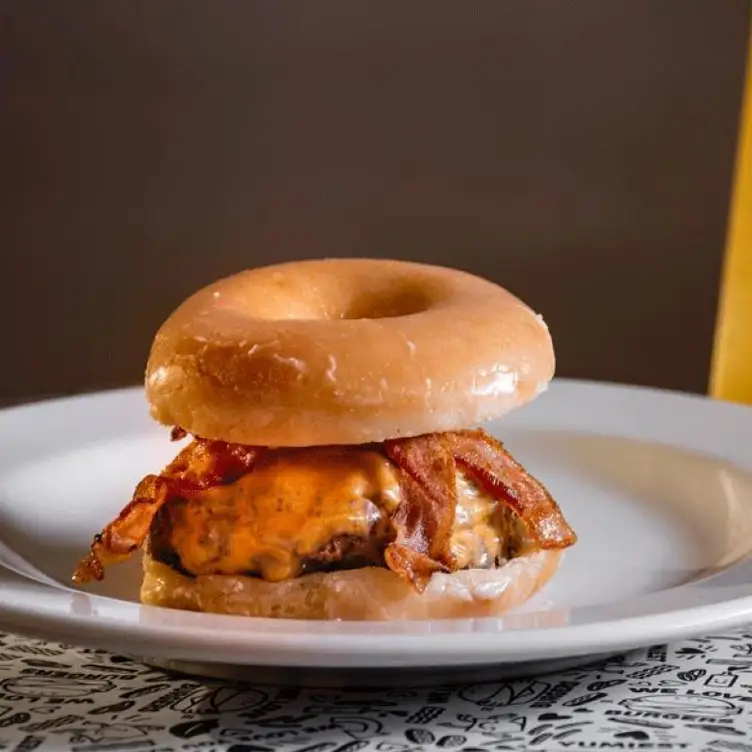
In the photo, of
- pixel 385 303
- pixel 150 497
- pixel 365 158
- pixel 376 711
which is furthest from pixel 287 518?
pixel 365 158

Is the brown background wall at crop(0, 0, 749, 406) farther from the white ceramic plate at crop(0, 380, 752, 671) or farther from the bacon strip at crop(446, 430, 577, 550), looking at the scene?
the bacon strip at crop(446, 430, 577, 550)

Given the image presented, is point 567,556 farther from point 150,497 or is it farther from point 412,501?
point 150,497

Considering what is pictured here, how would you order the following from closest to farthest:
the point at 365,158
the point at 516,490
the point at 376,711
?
the point at 376,711
the point at 516,490
the point at 365,158

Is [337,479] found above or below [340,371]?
below

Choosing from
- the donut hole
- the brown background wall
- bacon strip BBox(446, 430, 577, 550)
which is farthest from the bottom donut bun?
the brown background wall

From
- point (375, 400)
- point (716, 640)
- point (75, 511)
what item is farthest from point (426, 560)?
point (75, 511)

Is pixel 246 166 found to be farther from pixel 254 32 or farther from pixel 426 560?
pixel 426 560
